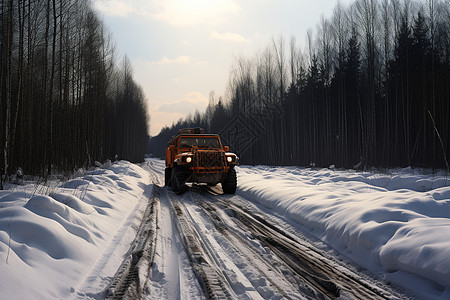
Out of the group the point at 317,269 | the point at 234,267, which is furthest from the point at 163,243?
the point at 317,269

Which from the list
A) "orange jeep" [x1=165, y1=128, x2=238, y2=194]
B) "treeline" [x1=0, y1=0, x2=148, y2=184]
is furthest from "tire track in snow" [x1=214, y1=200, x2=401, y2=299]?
"treeline" [x1=0, y1=0, x2=148, y2=184]

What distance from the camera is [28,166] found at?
13.7m

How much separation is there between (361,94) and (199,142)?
79.6 feet

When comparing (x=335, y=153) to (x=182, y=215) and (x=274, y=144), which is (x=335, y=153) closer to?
(x=274, y=144)

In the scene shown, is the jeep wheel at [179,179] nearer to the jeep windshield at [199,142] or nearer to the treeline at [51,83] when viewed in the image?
the jeep windshield at [199,142]

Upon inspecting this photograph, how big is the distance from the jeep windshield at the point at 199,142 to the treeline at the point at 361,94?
11640mm

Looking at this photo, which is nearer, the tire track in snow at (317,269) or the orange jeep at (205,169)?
the tire track in snow at (317,269)

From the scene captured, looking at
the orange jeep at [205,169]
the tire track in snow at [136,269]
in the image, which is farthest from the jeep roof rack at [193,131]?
the tire track in snow at [136,269]

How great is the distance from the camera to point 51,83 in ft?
39.0

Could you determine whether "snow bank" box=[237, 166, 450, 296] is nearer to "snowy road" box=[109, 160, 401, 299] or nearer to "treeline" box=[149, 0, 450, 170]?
"snowy road" box=[109, 160, 401, 299]

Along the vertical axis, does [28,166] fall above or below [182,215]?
above

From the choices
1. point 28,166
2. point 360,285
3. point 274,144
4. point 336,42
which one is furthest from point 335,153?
point 360,285

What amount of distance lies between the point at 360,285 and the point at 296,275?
680mm

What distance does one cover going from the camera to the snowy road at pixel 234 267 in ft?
9.18
